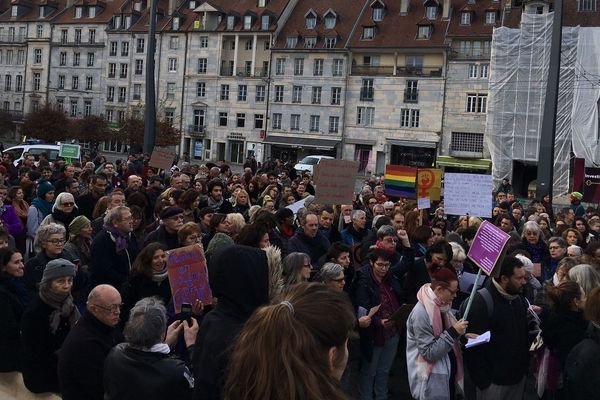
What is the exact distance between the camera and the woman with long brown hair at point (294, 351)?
2.25 m

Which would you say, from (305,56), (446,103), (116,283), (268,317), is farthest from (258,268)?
(305,56)

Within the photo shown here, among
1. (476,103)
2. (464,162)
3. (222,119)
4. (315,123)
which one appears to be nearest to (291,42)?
(315,123)

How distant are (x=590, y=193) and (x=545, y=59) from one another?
39.8 feet

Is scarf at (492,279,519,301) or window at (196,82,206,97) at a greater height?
window at (196,82,206,97)

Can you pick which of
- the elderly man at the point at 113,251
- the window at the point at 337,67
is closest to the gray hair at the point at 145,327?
the elderly man at the point at 113,251

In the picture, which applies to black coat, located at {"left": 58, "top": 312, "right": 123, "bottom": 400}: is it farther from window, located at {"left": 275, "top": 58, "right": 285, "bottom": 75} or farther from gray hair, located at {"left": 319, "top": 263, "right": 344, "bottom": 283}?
window, located at {"left": 275, "top": 58, "right": 285, "bottom": 75}

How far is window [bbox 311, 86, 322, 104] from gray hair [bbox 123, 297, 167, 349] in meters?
53.3

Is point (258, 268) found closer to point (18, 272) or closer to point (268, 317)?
point (268, 317)

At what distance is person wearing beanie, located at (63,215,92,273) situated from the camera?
23.9 ft

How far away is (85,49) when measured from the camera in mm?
67500

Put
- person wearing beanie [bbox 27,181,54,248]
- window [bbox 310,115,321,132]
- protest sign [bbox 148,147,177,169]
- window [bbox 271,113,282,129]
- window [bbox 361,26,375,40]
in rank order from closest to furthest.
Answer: person wearing beanie [bbox 27,181,54,248] < protest sign [bbox 148,147,177,169] < window [bbox 361,26,375,40] < window [bbox 310,115,321,132] < window [bbox 271,113,282,129]

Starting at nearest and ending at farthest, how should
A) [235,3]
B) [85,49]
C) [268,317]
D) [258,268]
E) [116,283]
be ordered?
[268,317] → [258,268] → [116,283] → [235,3] → [85,49]

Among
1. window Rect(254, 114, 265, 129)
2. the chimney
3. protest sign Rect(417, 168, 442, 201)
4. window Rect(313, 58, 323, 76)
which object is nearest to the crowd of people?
protest sign Rect(417, 168, 442, 201)

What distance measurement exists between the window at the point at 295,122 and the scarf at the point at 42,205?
4750 cm
